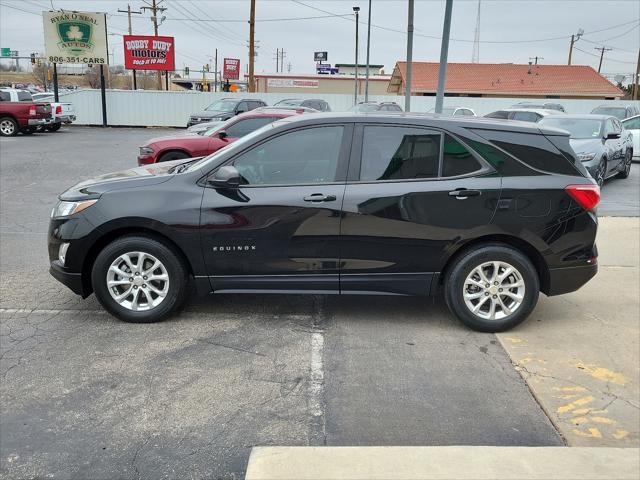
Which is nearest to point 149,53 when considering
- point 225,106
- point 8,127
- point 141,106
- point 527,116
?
point 141,106

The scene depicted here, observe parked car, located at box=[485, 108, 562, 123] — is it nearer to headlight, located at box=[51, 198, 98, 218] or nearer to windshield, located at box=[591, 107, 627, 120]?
windshield, located at box=[591, 107, 627, 120]

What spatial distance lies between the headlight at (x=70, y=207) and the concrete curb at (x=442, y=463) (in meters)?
2.74

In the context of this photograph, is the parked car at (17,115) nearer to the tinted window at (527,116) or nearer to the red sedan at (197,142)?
the red sedan at (197,142)

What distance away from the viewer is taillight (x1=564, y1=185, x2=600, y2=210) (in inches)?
190

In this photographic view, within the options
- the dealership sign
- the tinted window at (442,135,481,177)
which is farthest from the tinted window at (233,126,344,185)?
the dealership sign

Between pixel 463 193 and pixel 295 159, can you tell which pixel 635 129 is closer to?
pixel 463 193

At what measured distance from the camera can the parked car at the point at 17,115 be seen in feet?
76.6

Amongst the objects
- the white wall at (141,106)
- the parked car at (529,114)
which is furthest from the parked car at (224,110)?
the parked car at (529,114)

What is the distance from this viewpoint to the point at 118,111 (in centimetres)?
3262

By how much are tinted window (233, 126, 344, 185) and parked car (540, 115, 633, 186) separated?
840 cm

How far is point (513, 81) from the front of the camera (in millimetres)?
55406

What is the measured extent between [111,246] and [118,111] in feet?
98.9

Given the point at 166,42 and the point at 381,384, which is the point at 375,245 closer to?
the point at 381,384

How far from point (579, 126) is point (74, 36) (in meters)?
27.1
